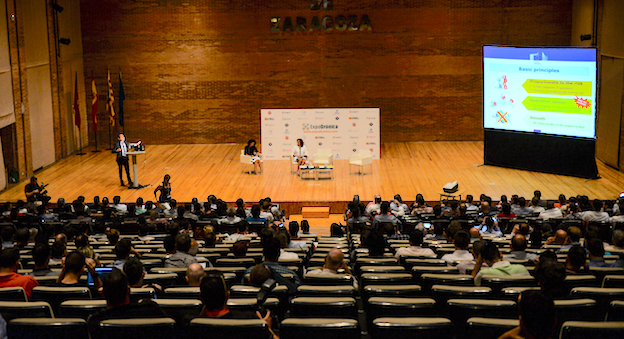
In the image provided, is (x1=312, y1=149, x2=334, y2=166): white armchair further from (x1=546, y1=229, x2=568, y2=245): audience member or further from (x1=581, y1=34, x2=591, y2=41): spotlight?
(x1=546, y1=229, x2=568, y2=245): audience member

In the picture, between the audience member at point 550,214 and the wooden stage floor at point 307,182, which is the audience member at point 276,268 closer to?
the audience member at point 550,214

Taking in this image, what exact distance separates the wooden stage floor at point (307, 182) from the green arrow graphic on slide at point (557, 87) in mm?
2106

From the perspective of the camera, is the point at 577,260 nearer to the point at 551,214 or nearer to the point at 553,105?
the point at 551,214

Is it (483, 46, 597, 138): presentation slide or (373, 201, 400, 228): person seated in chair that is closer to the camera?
(373, 201, 400, 228): person seated in chair

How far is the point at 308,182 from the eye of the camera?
16.7 meters

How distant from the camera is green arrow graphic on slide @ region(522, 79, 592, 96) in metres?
15.7

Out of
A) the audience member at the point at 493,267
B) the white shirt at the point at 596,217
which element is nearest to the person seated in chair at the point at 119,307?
the audience member at the point at 493,267

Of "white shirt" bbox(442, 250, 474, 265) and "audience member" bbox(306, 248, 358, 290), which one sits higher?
"audience member" bbox(306, 248, 358, 290)

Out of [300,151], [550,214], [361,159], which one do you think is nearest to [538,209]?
[550,214]

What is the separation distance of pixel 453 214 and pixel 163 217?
16.6 feet

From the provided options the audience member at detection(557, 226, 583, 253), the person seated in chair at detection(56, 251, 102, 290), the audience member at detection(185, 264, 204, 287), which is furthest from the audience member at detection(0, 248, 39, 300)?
the audience member at detection(557, 226, 583, 253)

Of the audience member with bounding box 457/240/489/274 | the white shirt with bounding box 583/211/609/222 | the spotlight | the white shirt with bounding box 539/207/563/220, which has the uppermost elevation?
the spotlight

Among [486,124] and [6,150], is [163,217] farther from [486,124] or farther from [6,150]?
[486,124]

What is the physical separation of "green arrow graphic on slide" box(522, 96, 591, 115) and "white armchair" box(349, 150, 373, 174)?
4154mm
